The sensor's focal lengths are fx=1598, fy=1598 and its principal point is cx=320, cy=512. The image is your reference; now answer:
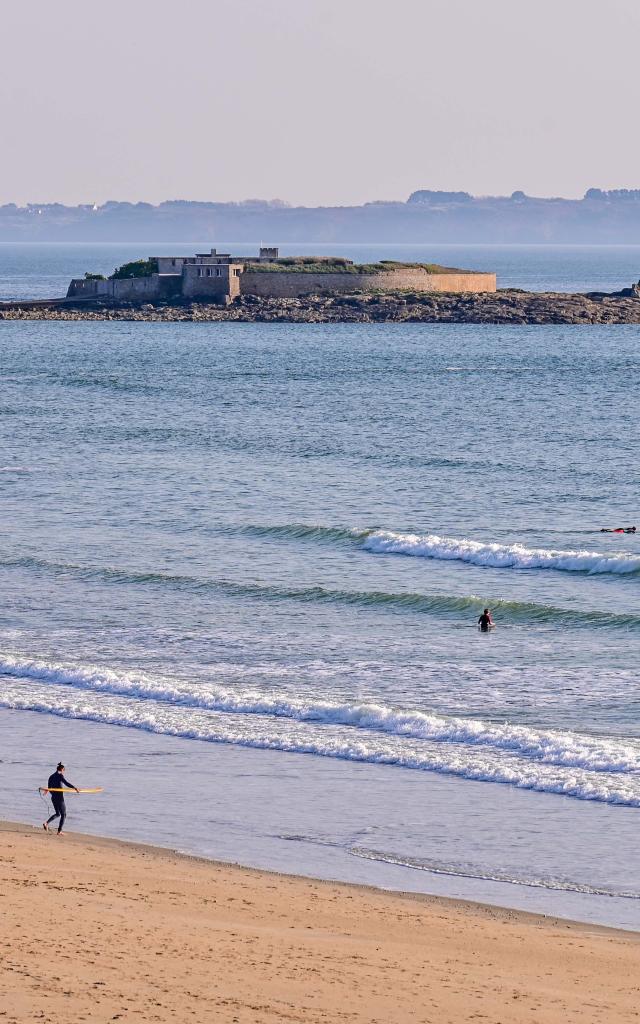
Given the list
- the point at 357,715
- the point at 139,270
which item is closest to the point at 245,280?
the point at 139,270

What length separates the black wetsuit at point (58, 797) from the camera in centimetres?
2009

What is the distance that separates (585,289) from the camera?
598 ft

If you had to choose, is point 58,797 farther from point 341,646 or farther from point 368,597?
point 368,597

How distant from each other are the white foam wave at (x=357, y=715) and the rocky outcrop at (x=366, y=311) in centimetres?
10150

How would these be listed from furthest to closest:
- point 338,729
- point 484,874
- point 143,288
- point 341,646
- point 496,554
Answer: point 143,288 → point 496,554 → point 341,646 → point 338,729 → point 484,874

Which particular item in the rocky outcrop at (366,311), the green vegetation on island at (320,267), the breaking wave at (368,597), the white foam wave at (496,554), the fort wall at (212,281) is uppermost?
the green vegetation on island at (320,267)

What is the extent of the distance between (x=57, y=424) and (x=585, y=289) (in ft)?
408

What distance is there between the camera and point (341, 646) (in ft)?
98.2

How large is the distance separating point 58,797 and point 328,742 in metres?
5.25

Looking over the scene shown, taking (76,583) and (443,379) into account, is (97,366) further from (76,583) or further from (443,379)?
(76,583)

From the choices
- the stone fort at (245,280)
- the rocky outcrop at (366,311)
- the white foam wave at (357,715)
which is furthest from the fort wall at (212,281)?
the white foam wave at (357,715)

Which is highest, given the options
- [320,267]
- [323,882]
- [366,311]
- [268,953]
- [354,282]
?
[320,267]

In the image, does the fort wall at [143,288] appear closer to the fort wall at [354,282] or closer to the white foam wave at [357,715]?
the fort wall at [354,282]

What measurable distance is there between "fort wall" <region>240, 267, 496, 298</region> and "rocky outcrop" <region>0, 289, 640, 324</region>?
1048mm
